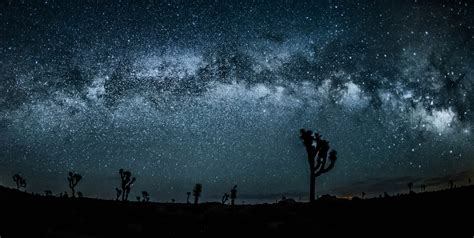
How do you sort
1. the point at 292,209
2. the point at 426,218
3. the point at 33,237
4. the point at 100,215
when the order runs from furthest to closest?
the point at 292,209 → the point at 100,215 → the point at 426,218 → the point at 33,237

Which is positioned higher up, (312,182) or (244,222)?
(312,182)

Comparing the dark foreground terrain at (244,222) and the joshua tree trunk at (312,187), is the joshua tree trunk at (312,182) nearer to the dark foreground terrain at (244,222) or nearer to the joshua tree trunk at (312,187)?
the joshua tree trunk at (312,187)

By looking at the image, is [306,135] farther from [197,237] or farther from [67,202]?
[67,202]

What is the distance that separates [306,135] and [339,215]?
899cm

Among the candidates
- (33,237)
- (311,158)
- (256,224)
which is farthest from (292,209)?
(33,237)

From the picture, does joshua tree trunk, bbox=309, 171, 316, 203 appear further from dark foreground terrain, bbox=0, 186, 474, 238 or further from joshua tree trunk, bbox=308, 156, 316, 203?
dark foreground terrain, bbox=0, 186, 474, 238

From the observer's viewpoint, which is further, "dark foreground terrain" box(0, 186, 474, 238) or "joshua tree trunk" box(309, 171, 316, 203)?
"joshua tree trunk" box(309, 171, 316, 203)

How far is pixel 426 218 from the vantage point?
1471 centimetres

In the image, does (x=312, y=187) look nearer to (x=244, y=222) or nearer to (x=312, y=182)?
(x=312, y=182)

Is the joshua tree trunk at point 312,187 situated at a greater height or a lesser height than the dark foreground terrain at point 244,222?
greater

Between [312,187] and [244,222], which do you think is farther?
[312,187]

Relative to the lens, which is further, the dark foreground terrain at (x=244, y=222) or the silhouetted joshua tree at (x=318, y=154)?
the silhouetted joshua tree at (x=318, y=154)

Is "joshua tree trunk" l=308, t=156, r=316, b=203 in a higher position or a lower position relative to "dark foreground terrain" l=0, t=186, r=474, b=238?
higher

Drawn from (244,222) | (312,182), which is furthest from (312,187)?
(244,222)
